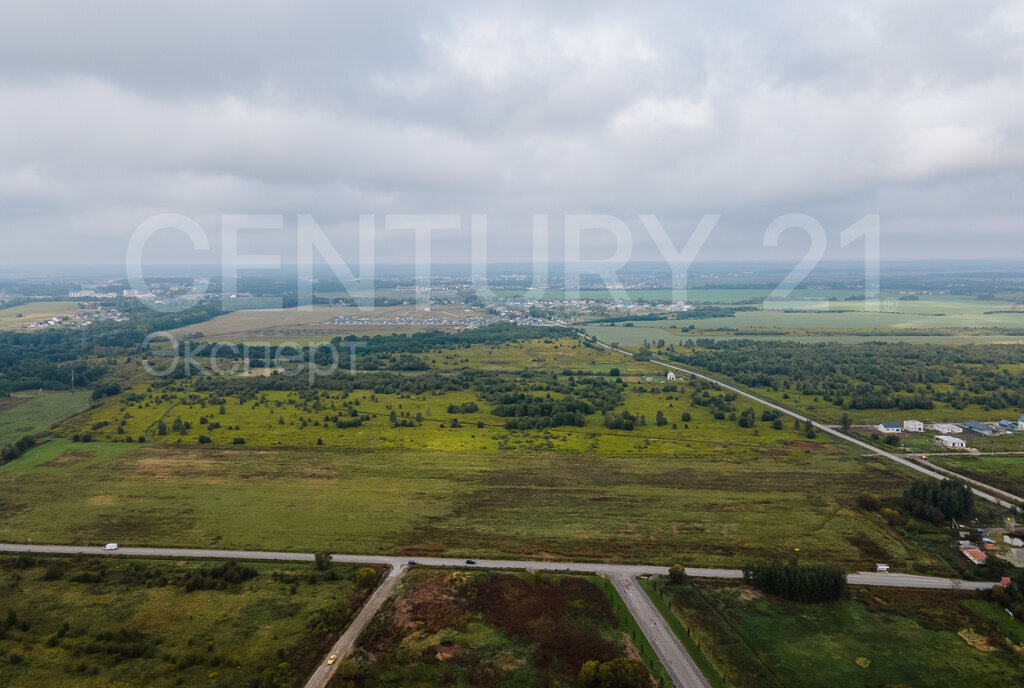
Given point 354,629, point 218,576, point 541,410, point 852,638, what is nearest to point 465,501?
point 354,629

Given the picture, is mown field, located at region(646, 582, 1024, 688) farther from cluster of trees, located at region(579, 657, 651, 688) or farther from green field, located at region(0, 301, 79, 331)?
green field, located at region(0, 301, 79, 331)

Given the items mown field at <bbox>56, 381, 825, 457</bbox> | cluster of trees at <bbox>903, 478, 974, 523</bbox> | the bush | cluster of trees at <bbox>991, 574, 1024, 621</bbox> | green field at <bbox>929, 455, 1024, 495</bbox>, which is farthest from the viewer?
mown field at <bbox>56, 381, 825, 457</bbox>

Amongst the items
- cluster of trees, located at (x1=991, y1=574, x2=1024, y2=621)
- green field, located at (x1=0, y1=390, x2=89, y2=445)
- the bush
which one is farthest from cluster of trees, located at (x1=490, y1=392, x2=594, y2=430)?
green field, located at (x1=0, y1=390, x2=89, y2=445)

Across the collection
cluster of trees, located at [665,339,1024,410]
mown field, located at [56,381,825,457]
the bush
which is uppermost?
cluster of trees, located at [665,339,1024,410]

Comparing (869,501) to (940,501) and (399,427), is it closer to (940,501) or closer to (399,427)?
(940,501)

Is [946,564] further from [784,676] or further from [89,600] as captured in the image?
[89,600]

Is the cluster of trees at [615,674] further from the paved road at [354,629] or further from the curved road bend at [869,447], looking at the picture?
the curved road bend at [869,447]

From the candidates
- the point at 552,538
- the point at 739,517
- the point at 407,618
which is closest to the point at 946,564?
the point at 739,517
